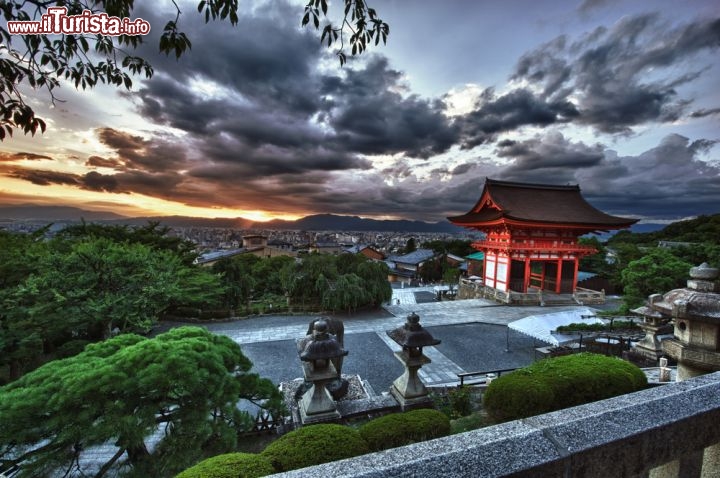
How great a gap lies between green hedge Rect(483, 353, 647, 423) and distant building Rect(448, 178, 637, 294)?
1569 cm

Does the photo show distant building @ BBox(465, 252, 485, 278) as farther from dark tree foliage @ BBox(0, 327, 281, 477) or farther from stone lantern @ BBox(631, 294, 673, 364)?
dark tree foliage @ BBox(0, 327, 281, 477)

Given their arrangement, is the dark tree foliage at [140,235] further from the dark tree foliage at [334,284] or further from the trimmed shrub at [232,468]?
the trimmed shrub at [232,468]

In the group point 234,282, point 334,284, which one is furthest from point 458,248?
point 234,282

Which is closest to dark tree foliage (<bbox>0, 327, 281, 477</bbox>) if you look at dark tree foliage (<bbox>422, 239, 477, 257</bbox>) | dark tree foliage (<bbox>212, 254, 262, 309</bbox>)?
dark tree foliage (<bbox>212, 254, 262, 309</bbox>)

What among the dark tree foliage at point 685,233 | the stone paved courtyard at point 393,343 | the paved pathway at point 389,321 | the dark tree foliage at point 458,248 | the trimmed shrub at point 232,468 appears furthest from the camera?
the dark tree foliage at point 458,248

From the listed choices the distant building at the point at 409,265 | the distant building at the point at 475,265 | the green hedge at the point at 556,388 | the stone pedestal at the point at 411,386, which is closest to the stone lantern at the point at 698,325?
the green hedge at the point at 556,388

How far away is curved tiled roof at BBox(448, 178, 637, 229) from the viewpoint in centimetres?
2033

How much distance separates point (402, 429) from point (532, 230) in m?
20.4

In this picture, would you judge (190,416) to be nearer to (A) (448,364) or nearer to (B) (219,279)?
(A) (448,364)

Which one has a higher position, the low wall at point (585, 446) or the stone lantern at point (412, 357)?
the low wall at point (585, 446)

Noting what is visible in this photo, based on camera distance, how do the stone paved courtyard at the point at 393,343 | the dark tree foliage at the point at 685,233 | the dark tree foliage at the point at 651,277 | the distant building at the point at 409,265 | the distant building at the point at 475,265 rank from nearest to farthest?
the stone paved courtyard at the point at 393,343 → the dark tree foliage at the point at 651,277 → the dark tree foliage at the point at 685,233 → the distant building at the point at 475,265 → the distant building at the point at 409,265

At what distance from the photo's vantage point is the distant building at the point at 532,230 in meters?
20.4

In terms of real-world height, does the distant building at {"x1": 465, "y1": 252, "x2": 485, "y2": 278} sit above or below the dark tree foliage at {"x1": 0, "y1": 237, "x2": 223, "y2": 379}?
below

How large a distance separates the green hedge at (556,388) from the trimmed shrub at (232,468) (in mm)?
3701
